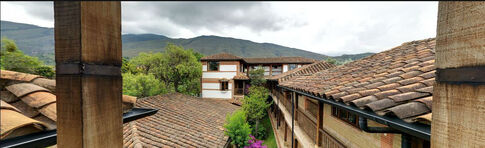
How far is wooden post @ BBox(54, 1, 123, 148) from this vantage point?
66cm

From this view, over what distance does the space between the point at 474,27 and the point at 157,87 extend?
15.9m

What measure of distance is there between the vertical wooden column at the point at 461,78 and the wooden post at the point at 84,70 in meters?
1.44

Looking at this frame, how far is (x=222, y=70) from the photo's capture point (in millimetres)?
21984

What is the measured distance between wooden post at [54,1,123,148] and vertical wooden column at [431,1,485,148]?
56.9 inches

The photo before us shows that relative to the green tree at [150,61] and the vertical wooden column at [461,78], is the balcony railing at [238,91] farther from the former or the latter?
the vertical wooden column at [461,78]

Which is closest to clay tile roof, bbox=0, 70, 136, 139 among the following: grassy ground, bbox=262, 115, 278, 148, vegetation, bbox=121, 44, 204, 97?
grassy ground, bbox=262, 115, 278, 148

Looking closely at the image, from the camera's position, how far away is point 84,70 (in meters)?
0.66

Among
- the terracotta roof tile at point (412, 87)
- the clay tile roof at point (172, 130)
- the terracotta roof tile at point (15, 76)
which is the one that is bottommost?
the clay tile roof at point (172, 130)

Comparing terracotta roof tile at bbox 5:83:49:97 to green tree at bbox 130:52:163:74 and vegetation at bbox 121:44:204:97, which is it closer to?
vegetation at bbox 121:44:204:97

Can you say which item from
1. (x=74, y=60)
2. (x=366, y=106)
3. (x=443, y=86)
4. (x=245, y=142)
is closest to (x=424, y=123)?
(x=366, y=106)

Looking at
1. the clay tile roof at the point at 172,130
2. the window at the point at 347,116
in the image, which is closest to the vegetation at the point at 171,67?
the clay tile roof at the point at 172,130

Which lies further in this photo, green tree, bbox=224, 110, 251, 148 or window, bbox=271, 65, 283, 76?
window, bbox=271, 65, 283, 76

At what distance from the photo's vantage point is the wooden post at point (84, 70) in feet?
2.16

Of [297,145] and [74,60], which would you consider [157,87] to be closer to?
[297,145]
